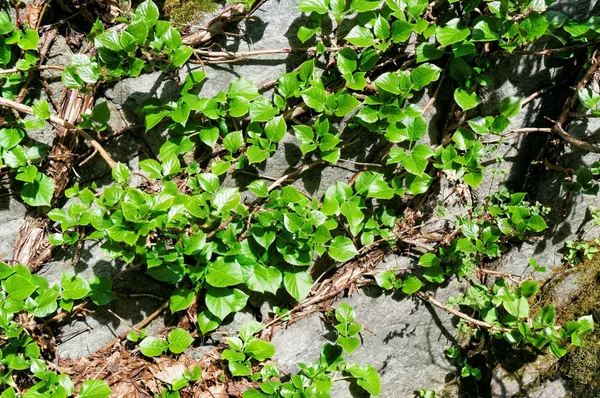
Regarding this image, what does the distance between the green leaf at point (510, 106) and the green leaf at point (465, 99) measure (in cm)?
13

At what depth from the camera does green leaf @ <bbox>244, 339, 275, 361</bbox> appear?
2.46m

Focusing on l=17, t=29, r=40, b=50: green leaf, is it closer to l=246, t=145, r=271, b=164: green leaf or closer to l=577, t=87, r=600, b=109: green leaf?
l=246, t=145, r=271, b=164: green leaf

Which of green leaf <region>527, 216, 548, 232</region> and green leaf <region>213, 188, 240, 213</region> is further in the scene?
green leaf <region>527, 216, 548, 232</region>

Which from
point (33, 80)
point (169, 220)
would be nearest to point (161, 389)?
point (169, 220)

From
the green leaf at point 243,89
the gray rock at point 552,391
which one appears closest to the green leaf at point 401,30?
the green leaf at point 243,89

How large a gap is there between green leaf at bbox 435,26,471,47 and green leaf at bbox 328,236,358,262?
1.05 metres

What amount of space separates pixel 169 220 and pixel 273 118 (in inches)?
26.8

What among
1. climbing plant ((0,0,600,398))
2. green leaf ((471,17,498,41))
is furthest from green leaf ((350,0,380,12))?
green leaf ((471,17,498,41))

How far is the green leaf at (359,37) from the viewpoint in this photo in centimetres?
229

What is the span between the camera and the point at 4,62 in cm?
216

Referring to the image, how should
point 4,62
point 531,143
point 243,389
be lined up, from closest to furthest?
point 4,62
point 243,389
point 531,143

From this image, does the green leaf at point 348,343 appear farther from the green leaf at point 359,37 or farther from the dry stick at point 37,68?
the dry stick at point 37,68

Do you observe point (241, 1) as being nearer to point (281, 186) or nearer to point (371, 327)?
point (281, 186)

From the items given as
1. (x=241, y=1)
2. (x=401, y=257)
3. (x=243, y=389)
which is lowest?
(x=243, y=389)
